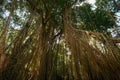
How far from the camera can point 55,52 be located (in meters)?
4.40

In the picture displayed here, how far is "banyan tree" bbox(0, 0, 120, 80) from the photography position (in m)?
3.27

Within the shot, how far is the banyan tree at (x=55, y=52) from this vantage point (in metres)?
3.27

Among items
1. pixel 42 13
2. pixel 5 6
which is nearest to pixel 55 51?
pixel 42 13

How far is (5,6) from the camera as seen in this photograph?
5461mm

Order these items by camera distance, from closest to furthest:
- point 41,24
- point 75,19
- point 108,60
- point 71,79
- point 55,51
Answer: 1. point 108,60
2. point 71,79
3. point 55,51
4. point 41,24
5. point 75,19

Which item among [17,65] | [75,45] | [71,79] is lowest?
[71,79]

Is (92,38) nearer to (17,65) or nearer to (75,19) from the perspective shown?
(17,65)

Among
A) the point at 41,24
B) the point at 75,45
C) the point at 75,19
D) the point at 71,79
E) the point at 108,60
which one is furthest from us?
the point at 75,19

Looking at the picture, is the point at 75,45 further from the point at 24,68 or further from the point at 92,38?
the point at 24,68

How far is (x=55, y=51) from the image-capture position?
446 cm

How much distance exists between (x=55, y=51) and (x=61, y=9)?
1.25m

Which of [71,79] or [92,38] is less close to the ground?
[92,38]

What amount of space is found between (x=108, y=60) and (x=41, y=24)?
212 cm

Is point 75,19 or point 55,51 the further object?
point 75,19
